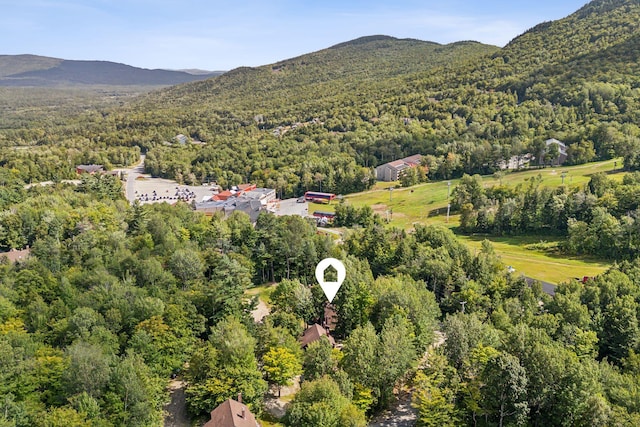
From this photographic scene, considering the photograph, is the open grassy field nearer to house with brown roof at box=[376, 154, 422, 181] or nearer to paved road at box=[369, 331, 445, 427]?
house with brown roof at box=[376, 154, 422, 181]

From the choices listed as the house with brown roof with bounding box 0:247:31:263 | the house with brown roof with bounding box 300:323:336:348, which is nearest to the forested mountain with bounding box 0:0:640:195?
the house with brown roof with bounding box 0:247:31:263

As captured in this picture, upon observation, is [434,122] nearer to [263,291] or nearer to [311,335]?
[263,291]

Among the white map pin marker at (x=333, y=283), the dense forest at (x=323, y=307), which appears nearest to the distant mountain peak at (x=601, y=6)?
the dense forest at (x=323, y=307)

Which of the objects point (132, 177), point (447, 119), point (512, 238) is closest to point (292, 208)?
point (512, 238)

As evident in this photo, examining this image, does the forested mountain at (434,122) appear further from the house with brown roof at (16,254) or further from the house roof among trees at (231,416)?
the house roof among trees at (231,416)

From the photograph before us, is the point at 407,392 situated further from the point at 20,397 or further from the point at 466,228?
the point at 466,228

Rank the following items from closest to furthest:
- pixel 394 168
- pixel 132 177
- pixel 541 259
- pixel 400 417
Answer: pixel 400 417 < pixel 541 259 < pixel 394 168 < pixel 132 177
